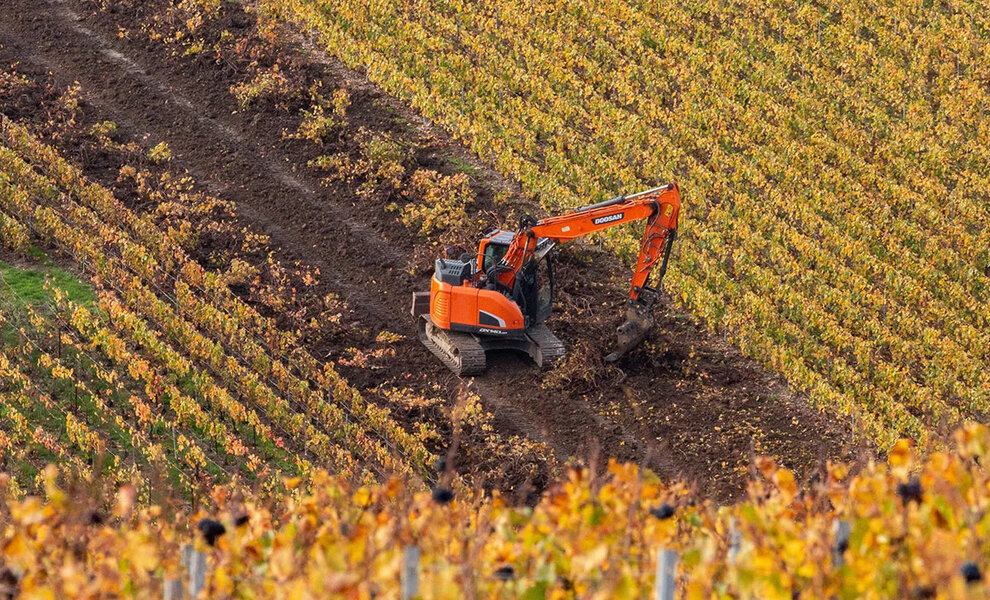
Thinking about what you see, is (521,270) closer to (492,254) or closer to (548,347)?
(492,254)

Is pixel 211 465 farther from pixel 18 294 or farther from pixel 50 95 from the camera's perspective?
pixel 50 95

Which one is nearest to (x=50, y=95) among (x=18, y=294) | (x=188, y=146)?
(x=188, y=146)

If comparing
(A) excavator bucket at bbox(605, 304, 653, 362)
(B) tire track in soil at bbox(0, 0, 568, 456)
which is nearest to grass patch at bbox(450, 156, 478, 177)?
(B) tire track in soil at bbox(0, 0, 568, 456)

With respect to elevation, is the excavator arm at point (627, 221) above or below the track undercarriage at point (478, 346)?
above

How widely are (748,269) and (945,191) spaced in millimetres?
5909

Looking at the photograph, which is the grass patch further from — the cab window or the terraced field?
the cab window

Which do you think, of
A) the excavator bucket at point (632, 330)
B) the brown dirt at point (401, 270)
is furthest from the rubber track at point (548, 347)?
the excavator bucket at point (632, 330)

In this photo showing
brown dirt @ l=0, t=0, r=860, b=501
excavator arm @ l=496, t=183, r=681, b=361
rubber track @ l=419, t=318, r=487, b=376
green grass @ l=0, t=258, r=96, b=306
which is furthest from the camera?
green grass @ l=0, t=258, r=96, b=306

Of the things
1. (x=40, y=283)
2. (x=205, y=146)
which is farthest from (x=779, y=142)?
(x=40, y=283)

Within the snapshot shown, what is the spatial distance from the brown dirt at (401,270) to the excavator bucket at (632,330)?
26cm

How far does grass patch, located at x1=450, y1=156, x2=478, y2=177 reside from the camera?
1105 inches

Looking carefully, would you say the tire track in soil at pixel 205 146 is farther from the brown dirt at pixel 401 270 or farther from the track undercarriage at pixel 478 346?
the track undercarriage at pixel 478 346

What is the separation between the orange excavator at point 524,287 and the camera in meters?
20.9

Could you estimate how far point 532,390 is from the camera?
832 inches
